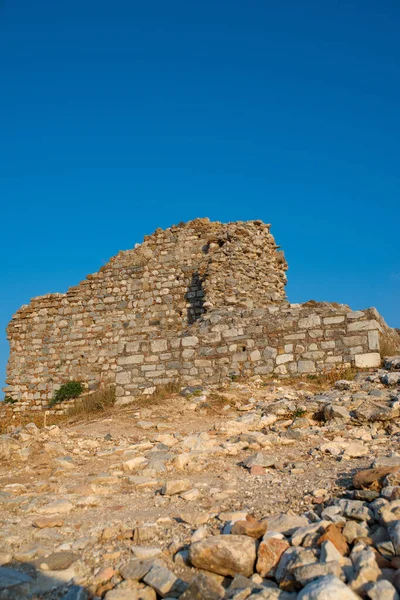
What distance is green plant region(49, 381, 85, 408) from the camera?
13.7 m

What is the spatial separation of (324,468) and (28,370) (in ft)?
41.2

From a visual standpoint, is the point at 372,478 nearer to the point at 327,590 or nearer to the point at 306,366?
the point at 327,590

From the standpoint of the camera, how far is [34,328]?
15.1m

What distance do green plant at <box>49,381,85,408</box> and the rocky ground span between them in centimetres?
745

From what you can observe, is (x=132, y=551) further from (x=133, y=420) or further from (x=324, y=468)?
(x=133, y=420)

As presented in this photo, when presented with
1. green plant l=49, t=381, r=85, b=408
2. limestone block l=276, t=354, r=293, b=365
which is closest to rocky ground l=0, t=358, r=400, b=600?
limestone block l=276, t=354, r=293, b=365

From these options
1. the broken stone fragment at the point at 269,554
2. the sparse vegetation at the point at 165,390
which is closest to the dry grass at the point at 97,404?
the sparse vegetation at the point at 165,390

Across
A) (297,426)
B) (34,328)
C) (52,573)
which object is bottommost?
(52,573)

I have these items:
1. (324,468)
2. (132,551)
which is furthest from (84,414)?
(132,551)

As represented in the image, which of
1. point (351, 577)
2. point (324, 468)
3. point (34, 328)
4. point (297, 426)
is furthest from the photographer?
point (34, 328)

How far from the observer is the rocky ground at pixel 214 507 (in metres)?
2.20

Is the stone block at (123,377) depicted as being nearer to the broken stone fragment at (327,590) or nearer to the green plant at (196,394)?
the green plant at (196,394)

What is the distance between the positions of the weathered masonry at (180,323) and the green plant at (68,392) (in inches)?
13.0

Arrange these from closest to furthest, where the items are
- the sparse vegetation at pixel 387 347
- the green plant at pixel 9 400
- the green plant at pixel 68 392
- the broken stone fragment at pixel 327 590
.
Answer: the broken stone fragment at pixel 327 590
the sparse vegetation at pixel 387 347
the green plant at pixel 68 392
the green plant at pixel 9 400
